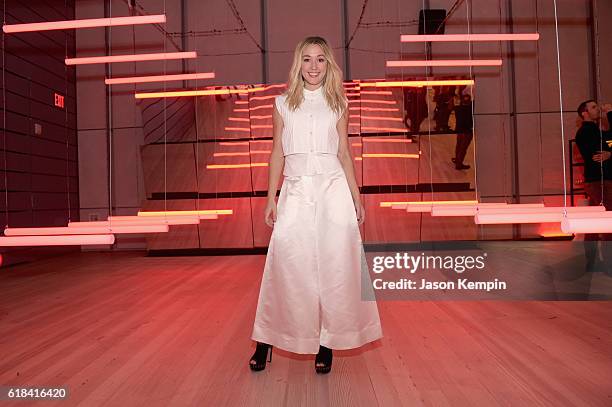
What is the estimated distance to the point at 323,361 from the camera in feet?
7.57

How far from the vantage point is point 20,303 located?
13.8 ft

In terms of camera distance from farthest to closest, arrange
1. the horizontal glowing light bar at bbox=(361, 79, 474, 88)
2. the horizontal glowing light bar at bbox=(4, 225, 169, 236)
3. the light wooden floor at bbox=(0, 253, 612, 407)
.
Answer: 1. the horizontal glowing light bar at bbox=(361, 79, 474, 88)
2. the horizontal glowing light bar at bbox=(4, 225, 169, 236)
3. the light wooden floor at bbox=(0, 253, 612, 407)

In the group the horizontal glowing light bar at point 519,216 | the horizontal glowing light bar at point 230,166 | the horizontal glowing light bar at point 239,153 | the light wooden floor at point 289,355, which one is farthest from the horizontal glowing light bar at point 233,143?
the horizontal glowing light bar at point 519,216

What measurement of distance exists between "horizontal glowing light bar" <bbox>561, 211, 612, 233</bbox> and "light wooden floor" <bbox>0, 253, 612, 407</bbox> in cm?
61

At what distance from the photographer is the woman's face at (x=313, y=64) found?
89.4 inches

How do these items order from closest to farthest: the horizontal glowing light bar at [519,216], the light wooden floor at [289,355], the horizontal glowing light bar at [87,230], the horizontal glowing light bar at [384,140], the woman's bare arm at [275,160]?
→ the light wooden floor at [289,355] → the woman's bare arm at [275,160] → the horizontal glowing light bar at [519,216] → the horizontal glowing light bar at [87,230] → the horizontal glowing light bar at [384,140]

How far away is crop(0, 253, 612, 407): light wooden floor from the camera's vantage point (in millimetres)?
2033

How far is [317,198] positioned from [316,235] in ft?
0.53

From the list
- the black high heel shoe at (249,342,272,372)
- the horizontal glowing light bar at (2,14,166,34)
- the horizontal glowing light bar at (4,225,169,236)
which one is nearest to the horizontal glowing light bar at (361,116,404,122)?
the horizontal glowing light bar at (2,14,166,34)

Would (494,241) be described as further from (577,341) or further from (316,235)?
(316,235)

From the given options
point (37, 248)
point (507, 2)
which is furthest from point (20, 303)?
point (507, 2)

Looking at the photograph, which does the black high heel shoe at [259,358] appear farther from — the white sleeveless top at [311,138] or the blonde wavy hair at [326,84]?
the blonde wavy hair at [326,84]

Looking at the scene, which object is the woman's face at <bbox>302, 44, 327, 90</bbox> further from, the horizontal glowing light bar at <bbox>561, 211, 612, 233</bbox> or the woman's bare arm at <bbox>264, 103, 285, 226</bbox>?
the horizontal glowing light bar at <bbox>561, 211, 612, 233</bbox>

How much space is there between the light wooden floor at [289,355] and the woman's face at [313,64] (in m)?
1.32
